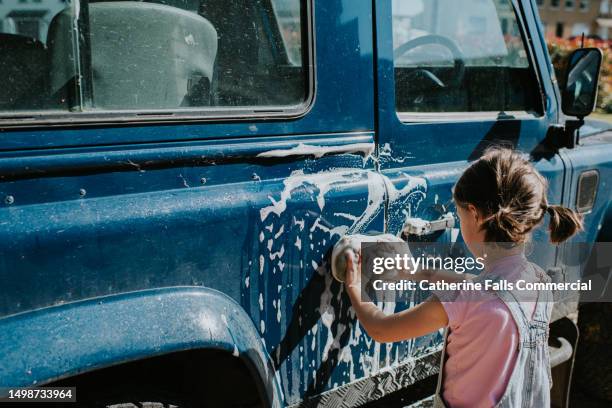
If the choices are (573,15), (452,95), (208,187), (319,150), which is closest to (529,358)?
(319,150)

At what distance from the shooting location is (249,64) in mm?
1671

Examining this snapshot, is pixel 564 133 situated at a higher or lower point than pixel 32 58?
lower

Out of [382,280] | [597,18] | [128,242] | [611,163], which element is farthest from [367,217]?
[597,18]

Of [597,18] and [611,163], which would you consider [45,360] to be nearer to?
[611,163]

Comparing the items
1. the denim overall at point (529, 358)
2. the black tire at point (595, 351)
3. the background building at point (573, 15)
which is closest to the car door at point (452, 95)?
the denim overall at point (529, 358)

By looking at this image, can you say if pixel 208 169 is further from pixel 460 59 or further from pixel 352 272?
pixel 460 59

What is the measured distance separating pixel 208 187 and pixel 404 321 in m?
0.60

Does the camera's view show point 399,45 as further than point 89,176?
Yes

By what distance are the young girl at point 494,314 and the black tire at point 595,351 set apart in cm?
163

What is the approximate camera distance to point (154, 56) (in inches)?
60.2

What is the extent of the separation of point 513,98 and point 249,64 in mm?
1284

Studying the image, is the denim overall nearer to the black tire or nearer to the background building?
the black tire

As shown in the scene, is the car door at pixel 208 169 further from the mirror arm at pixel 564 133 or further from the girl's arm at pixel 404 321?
the mirror arm at pixel 564 133

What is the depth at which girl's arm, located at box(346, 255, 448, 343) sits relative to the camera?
1.53 m
